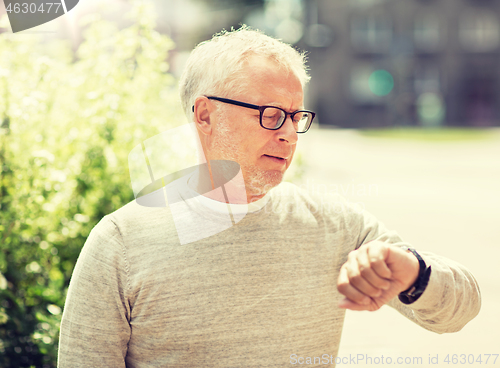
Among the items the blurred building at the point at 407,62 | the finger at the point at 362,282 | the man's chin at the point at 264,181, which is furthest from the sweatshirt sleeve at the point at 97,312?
the blurred building at the point at 407,62

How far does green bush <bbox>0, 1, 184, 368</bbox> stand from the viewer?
2467 millimetres

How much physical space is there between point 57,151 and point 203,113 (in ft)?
4.71

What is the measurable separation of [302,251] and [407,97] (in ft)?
107

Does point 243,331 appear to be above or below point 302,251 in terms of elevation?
below

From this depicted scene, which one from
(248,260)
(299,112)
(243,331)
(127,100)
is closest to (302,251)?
(248,260)

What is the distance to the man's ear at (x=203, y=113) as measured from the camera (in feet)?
5.58

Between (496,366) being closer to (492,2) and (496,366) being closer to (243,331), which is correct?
(243,331)

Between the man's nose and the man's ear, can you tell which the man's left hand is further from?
the man's ear

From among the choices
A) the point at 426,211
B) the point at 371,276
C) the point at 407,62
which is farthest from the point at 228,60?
the point at 407,62

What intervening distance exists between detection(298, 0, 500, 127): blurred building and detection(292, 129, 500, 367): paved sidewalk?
41.3 ft

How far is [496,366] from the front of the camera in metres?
3.60

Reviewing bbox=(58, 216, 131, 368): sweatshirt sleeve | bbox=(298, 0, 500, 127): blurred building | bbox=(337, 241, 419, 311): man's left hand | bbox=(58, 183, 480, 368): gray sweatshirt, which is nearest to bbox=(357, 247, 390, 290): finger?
bbox=(337, 241, 419, 311): man's left hand

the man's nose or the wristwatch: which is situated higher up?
the man's nose

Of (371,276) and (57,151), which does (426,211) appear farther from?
(371,276)
